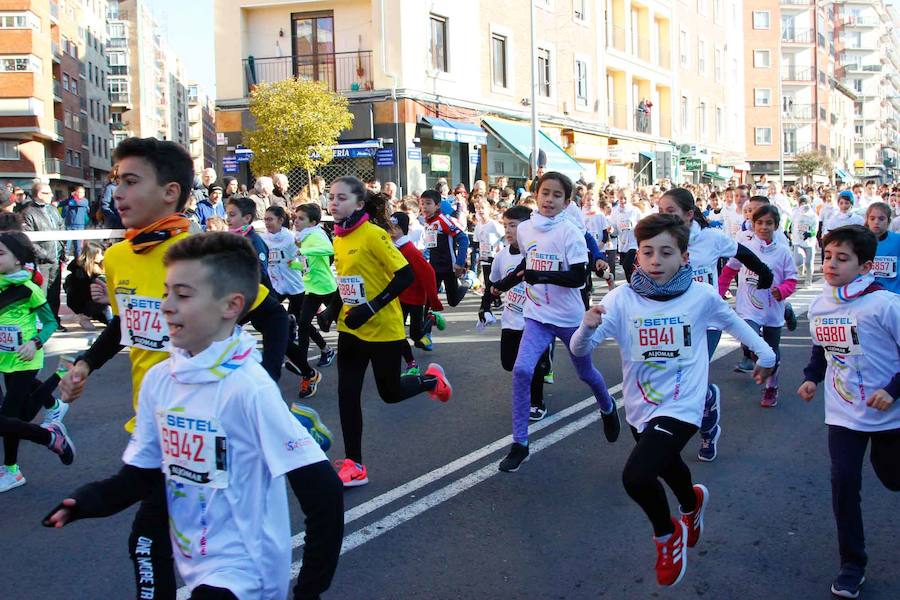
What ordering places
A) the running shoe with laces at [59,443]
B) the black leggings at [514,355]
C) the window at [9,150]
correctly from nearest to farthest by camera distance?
1. the running shoe with laces at [59,443]
2. the black leggings at [514,355]
3. the window at [9,150]

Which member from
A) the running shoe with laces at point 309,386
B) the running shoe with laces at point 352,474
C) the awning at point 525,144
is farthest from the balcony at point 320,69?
the running shoe with laces at point 352,474

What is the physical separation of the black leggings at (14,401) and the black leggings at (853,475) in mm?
4830

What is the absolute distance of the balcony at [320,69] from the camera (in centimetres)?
2558

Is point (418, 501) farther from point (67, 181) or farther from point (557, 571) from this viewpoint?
point (67, 181)

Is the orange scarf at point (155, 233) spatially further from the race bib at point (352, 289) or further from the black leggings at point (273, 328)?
the race bib at point (352, 289)

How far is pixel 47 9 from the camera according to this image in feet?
191

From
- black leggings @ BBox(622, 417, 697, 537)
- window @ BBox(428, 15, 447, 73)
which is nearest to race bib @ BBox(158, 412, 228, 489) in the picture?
black leggings @ BBox(622, 417, 697, 537)

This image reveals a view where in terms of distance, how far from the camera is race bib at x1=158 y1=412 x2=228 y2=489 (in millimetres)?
2729

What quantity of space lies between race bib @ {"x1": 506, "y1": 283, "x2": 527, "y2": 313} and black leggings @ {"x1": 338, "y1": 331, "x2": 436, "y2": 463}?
5.76 feet

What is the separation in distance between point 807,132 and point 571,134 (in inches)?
2270

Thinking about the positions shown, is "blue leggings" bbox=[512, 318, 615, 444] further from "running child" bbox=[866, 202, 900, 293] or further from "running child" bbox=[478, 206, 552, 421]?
"running child" bbox=[866, 202, 900, 293]

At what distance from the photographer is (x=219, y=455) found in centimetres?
273

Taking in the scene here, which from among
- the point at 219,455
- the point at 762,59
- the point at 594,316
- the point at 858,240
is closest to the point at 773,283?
the point at 858,240

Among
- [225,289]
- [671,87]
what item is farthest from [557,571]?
[671,87]
